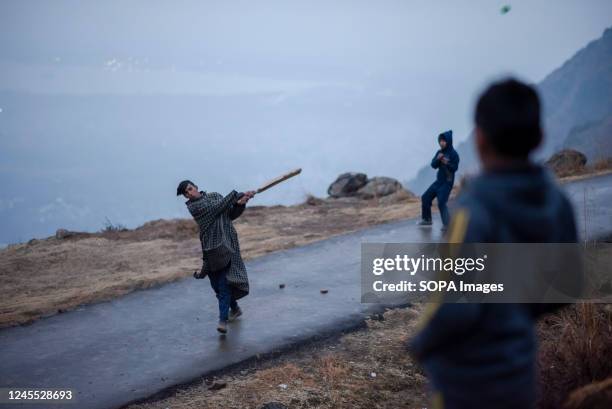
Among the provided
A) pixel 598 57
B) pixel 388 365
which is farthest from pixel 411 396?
pixel 598 57

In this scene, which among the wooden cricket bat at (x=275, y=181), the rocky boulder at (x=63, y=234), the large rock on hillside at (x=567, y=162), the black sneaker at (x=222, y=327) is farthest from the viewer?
the large rock on hillside at (x=567, y=162)

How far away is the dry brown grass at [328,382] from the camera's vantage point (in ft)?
16.7

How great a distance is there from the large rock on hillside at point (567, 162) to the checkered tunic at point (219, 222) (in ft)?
45.3

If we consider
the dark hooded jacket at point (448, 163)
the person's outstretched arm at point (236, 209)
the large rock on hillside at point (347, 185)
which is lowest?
the person's outstretched arm at point (236, 209)

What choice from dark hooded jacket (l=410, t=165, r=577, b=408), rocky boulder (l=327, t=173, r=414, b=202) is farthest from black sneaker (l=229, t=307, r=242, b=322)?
rocky boulder (l=327, t=173, r=414, b=202)

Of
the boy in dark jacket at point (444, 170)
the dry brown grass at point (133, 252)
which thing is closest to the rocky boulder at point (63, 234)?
the dry brown grass at point (133, 252)

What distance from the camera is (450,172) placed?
396 inches

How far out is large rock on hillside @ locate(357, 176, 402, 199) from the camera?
1914 centimetres

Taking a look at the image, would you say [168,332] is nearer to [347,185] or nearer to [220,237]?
[220,237]

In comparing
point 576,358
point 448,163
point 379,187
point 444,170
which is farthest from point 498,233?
point 379,187

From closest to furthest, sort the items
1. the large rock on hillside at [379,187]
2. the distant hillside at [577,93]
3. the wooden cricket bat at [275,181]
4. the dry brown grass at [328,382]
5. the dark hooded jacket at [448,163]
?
the dry brown grass at [328,382]
the wooden cricket bat at [275,181]
the dark hooded jacket at [448,163]
the large rock on hillside at [379,187]
the distant hillside at [577,93]

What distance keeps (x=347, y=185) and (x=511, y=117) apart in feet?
60.3

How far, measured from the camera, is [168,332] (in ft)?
23.5

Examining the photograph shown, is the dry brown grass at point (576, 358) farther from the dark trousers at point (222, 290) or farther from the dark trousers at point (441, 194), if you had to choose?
the dark trousers at point (441, 194)
